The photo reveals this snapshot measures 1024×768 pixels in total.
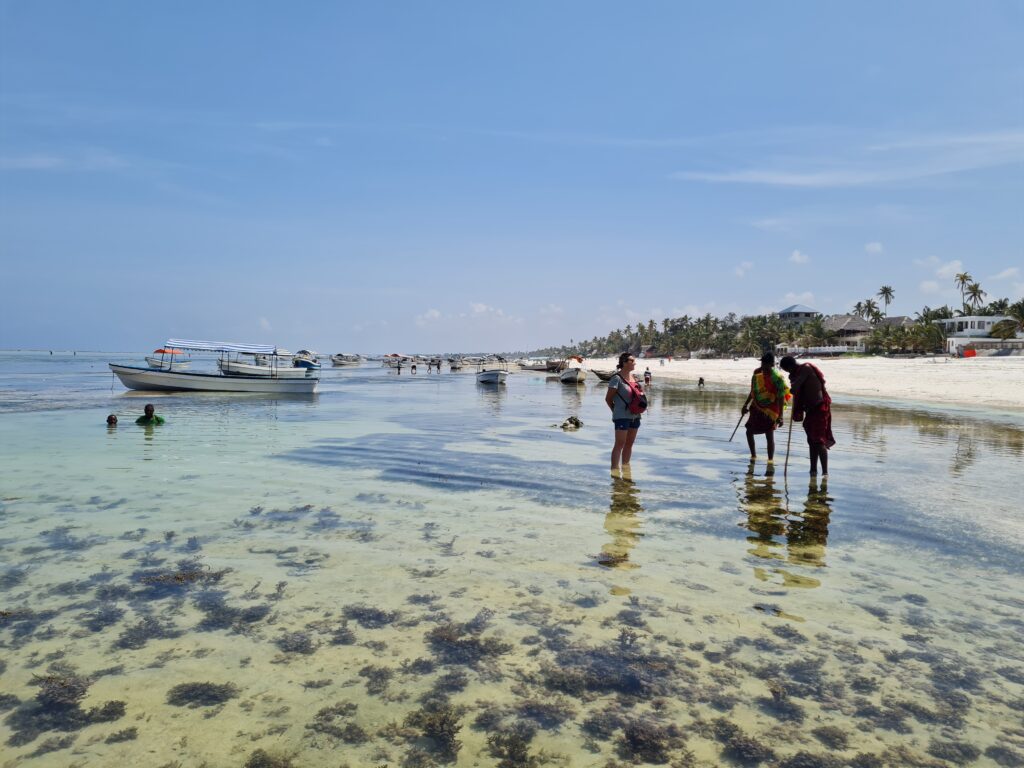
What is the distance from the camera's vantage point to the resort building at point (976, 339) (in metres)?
74.6

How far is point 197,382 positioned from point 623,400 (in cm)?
3733

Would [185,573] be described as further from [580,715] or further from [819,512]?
[819,512]

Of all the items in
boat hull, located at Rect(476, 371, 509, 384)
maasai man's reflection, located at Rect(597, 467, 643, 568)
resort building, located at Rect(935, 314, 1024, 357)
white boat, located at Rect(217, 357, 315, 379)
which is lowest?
maasai man's reflection, located at Rect(597, 467, 643, 568)

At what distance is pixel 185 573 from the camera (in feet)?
19.0

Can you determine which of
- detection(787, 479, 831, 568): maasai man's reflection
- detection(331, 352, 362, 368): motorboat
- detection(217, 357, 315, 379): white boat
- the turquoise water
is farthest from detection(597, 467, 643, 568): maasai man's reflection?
detection(331, 352, 362, 368): motorboat

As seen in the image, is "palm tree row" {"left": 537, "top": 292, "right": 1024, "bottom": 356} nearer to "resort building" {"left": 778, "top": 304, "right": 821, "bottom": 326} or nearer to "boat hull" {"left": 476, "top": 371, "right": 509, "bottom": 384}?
"resort building" {"left": 778, "top": 304, "right": 821, "bottom": 326}

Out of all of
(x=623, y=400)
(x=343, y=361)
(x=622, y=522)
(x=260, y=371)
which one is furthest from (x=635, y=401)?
(x=343, y=361)

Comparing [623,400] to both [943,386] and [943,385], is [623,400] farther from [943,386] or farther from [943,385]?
[943,385]

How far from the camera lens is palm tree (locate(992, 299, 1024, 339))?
8529 cm

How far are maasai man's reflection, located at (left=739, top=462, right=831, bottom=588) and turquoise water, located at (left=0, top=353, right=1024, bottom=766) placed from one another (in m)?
0.06

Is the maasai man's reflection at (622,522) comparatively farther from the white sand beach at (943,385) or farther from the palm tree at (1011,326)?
the palm tree at (1011,326)

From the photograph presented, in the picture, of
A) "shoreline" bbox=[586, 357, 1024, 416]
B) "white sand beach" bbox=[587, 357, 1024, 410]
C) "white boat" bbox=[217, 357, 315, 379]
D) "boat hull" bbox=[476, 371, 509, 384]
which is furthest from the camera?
"boat hull" bbox=[476, 371, 509, 384]

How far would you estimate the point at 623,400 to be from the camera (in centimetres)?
1046

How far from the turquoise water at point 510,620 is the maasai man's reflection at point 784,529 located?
56mm
